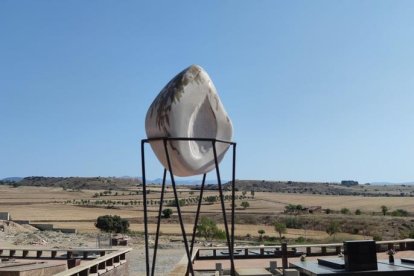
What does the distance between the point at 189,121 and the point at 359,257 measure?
25.5 ft

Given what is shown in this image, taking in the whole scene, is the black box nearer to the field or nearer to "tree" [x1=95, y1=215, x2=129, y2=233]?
the field

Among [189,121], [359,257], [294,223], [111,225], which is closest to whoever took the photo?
[189,121]

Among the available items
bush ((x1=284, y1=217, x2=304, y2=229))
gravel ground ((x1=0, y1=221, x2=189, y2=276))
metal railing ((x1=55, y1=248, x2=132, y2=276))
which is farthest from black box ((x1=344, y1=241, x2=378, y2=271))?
bush ((x1=284, y1=217, x2=304, y2=229))

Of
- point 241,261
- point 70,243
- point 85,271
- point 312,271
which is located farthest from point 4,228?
point 312,271

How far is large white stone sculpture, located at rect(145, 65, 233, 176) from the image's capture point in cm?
611

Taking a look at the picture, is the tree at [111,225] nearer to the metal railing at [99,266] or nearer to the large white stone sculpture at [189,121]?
the metal railing at [99,266]

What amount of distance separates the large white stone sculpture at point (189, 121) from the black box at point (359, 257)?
6.84 meters

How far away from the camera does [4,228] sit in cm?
3784

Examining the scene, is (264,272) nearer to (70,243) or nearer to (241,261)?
(241,261)

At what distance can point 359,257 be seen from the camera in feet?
40.8

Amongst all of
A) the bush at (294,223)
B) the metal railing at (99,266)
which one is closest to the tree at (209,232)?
the bush at (294,223)

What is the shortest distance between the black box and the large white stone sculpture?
269 inches

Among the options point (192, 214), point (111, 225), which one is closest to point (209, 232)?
point (111, 225)

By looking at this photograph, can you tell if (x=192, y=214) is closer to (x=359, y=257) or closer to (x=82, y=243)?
(x=82, y=243)
